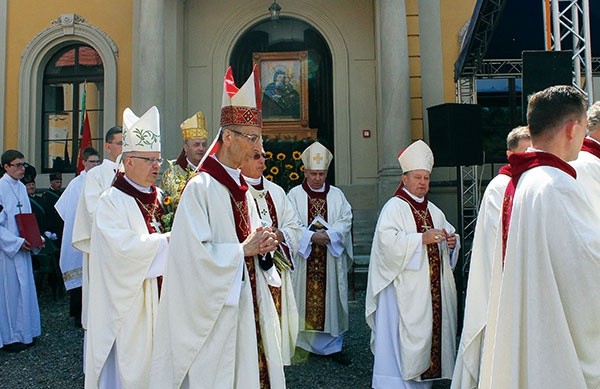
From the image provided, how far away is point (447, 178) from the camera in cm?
1035

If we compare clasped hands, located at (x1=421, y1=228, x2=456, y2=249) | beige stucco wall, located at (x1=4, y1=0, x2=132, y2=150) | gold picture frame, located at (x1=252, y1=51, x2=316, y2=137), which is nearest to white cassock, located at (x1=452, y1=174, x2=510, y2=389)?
clasped hands, located at (x1=421, y1=228, x2=456, y2=249)

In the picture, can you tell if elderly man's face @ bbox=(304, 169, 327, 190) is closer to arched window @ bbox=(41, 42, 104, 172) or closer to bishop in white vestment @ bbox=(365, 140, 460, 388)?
bishop in white vestment @ bbox=(365, 140, 460, 388)

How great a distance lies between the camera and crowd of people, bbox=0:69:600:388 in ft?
7.82

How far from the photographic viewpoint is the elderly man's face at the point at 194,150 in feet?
16.9

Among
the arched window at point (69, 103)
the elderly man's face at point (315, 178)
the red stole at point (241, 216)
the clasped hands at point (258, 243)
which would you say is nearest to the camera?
the clasped hands at point (258, 243)

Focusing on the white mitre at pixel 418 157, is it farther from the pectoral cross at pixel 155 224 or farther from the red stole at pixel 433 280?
the pectoral cross at pixel 155 224

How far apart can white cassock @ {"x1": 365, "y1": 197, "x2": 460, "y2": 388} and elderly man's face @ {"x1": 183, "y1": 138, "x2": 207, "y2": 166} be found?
5.63 ft

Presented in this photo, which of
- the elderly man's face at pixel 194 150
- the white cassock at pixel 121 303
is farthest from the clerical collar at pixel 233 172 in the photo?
the elderly man's face at pixel 194 150

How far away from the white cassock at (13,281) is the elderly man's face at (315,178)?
318 cm

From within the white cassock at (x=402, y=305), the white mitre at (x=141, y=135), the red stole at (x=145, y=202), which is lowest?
the white cassock at (x=402, y=305)

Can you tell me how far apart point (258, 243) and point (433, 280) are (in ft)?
7.52

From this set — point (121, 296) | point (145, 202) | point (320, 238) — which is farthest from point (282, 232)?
point (121, 296)

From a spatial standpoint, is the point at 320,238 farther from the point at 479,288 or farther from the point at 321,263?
the point at 479,288

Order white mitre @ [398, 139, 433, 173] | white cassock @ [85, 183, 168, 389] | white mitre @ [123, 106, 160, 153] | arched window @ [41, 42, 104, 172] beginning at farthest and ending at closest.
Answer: arched window @ [41, 42, 104, 172]
white mitre @ [398, 139, 433, 173]
white mitre @ [123, 106, 160, 153]
white cassock @ [85, 183, 168, 389]
